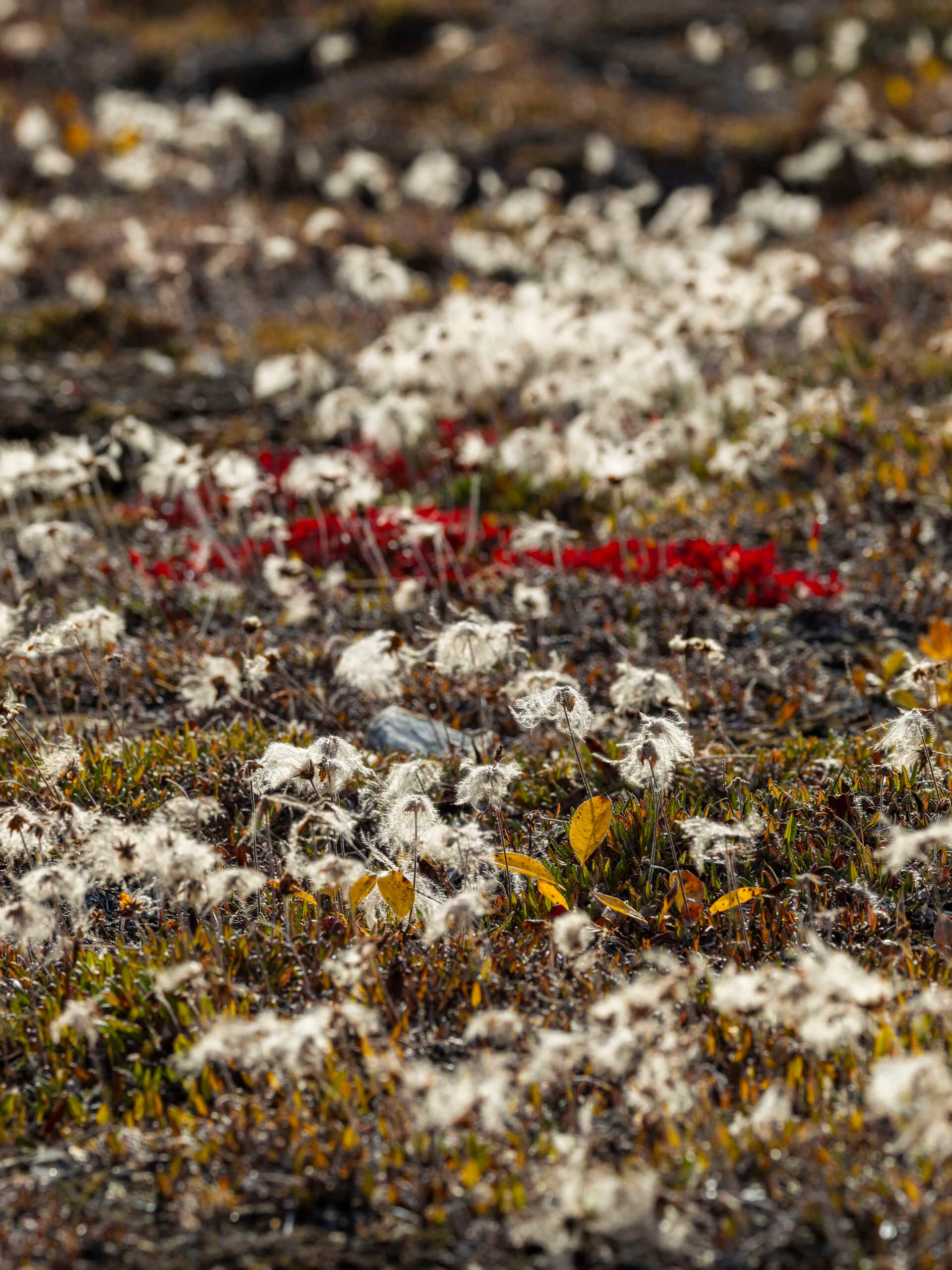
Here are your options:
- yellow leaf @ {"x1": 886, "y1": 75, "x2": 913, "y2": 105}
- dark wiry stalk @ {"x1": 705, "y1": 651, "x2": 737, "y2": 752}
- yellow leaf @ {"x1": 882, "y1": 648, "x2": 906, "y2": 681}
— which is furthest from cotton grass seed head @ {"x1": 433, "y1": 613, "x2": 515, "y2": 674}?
yellow leaf @ {"x1": 886, "y1": 75, "x2": 913, "y2": 105}

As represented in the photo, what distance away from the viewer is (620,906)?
4.11 metres

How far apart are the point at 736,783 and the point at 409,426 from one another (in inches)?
178

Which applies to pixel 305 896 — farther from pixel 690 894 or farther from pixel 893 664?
pixel 893 664

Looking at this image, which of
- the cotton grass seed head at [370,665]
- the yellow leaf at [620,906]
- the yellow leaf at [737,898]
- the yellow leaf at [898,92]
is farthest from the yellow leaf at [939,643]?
the yellow leaf at [898,92]

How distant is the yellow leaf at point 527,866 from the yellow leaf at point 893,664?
7.80 feet

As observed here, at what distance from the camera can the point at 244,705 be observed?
5.85 metres

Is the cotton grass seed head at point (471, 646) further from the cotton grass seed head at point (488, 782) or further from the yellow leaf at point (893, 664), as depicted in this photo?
the yellow leaf at point (893, 664)

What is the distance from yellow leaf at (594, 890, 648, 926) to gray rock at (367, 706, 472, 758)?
1.37 metres

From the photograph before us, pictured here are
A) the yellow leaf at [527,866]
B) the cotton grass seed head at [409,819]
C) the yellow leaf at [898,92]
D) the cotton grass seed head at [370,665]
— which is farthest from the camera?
the yellow leaf at [898,92]

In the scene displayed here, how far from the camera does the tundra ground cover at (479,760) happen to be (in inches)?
121

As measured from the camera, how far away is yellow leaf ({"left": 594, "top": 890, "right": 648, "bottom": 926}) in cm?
411

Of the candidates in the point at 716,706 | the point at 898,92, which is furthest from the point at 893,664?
the point at 898,92

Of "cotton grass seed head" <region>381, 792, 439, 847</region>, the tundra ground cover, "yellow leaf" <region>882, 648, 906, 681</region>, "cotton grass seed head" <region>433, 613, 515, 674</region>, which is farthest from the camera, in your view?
"yellow leaf" <region>882, 648, 906, 681</region>

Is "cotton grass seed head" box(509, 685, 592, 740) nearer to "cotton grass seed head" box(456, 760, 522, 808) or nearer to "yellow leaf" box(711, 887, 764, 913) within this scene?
"cotton grass seed head" box(456, 760, 522, 808)
